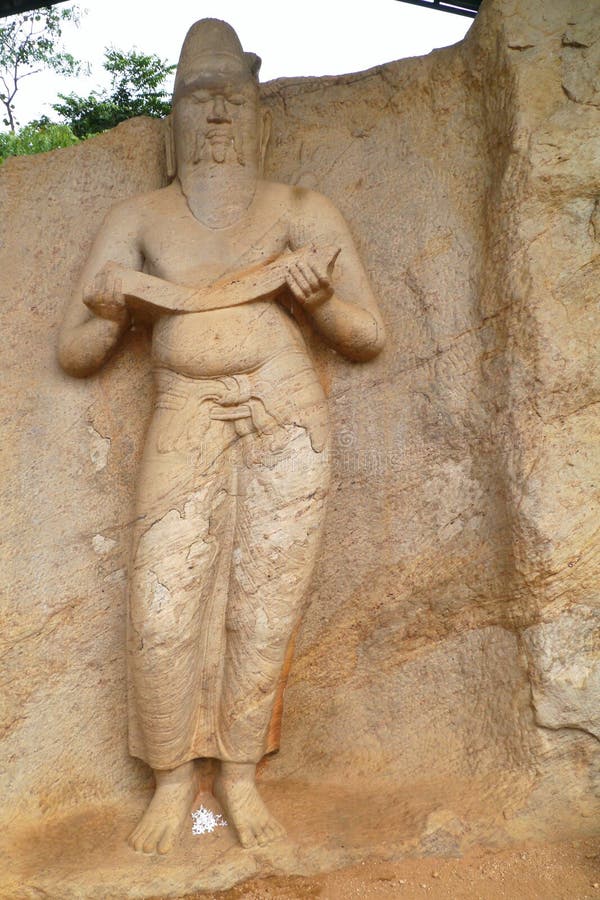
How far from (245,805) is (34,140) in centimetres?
656

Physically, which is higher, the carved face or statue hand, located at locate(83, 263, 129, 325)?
the carved face

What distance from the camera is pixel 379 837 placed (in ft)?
10.7

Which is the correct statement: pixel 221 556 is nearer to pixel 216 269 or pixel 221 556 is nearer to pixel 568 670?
pixel 216 269

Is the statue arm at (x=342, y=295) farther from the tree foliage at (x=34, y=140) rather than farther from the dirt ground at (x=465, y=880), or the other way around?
the tree foliage at (x=34, y=140)

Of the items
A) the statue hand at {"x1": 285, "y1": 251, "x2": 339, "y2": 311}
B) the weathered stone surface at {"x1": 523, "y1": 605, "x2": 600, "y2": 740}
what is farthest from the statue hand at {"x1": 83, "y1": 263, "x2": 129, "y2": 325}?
the weathered stone surface at {"x1": 523, "y1": 605, "x2": 600, "y2": 740}

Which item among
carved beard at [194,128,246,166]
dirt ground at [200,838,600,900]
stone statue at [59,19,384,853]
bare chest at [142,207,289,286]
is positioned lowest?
dirt ground at [200,838,600,900]

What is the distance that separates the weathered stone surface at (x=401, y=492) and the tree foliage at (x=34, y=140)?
4.42 meters

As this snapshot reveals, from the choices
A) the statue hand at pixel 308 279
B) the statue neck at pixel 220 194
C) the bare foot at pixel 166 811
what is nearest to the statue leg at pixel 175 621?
the bare foot at pixel 166 811

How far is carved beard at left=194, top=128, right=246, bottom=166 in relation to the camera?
3641 mm

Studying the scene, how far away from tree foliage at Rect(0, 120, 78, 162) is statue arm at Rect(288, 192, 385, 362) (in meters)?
5.06

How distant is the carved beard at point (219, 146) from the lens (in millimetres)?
3641

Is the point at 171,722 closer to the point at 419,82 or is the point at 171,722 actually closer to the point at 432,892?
the point at 432,892

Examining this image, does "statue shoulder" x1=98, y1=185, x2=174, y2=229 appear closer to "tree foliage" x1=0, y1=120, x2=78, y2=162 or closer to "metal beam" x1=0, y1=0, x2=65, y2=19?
"metal beam" x1=0, y1=0, x2=65, y2=19

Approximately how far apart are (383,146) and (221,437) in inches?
57.0
